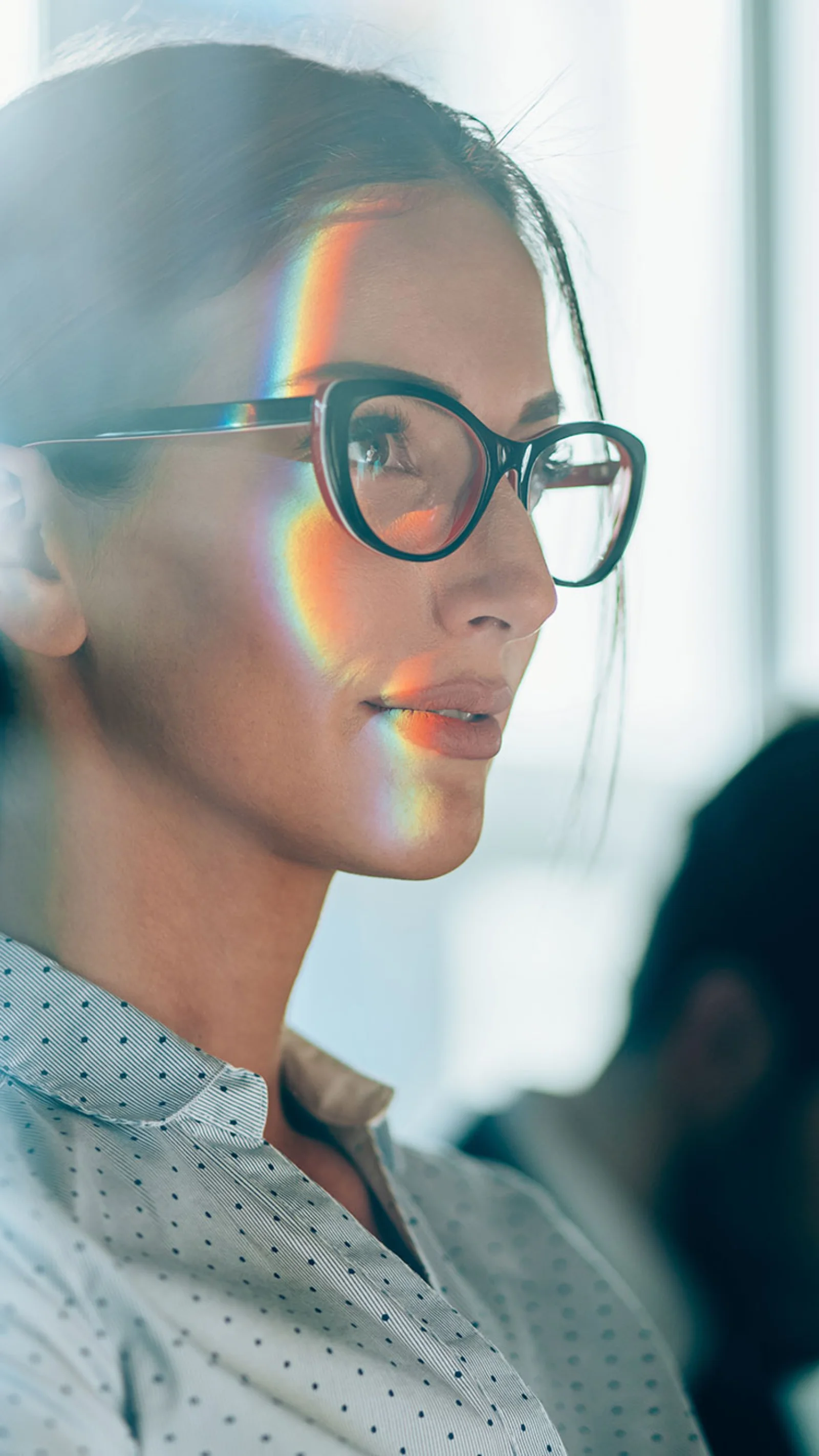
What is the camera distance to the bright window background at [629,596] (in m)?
0.82

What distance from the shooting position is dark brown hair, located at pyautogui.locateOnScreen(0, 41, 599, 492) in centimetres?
51

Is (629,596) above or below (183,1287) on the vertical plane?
above

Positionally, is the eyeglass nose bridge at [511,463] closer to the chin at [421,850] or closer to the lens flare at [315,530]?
the lens flare at [315,530]

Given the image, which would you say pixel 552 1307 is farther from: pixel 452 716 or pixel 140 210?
pixel 140 210

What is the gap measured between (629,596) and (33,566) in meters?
0.52

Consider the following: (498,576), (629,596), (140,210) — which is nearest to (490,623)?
(498,576)

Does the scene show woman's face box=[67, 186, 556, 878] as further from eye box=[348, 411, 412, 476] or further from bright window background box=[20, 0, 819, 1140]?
bright window background box=[20, 0, 819, 1140]

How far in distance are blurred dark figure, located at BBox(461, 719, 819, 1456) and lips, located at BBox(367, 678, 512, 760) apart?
45 cm

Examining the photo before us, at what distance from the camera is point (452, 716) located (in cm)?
55

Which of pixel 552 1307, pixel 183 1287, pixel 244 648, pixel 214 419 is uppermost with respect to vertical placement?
pixel 214 419

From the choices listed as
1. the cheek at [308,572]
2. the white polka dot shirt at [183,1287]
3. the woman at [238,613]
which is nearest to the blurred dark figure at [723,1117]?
the white polka dot shirt at [183,1287]

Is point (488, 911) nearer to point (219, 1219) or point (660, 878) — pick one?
point (660, 878)

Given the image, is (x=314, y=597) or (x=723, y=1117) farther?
(x=723, y=1117)

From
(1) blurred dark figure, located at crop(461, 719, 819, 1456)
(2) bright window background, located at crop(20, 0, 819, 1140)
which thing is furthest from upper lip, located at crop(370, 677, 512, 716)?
(1) blurred dark figure, located at crop(461, 719, 819, 1456)
